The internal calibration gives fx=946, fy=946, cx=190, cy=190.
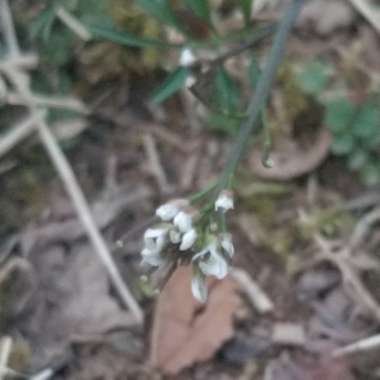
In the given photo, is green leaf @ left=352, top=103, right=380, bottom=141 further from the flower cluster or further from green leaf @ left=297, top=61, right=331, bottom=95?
the flower cluster

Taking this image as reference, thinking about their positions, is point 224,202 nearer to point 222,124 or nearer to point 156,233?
point 156,233

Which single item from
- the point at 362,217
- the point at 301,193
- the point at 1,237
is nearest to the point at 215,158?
the point at 301,193

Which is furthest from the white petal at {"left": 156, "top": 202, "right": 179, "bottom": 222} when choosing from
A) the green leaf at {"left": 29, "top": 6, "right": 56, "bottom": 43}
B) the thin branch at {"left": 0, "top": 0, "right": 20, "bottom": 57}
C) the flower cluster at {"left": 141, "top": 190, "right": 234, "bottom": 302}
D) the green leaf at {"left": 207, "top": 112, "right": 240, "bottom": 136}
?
the thin branch at {"left": 0, "top": 0, "right": 20, "bottom": 57}

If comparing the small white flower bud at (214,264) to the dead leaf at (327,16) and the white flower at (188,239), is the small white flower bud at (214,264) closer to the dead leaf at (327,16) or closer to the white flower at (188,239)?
the white flower at (188,239)

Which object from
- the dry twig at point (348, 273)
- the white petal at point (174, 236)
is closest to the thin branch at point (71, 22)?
the dry twig at point (348, 273)

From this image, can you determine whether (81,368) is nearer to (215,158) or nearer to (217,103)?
(215,158)

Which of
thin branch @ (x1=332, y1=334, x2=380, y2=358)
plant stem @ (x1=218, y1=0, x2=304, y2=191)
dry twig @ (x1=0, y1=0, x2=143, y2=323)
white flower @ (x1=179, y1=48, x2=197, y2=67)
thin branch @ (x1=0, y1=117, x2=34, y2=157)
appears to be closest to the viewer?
plant stem @ (x1=218, y1=0, x2=304, y2=191)
